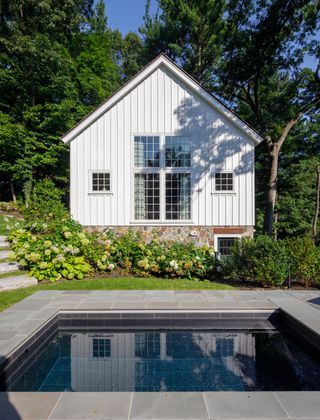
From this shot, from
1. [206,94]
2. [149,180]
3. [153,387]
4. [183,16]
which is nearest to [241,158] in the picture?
[206,94]

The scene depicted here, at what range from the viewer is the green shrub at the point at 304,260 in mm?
7973

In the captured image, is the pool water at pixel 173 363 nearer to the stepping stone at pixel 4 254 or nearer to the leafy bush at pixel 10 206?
the stepping stone at pixel 4 254

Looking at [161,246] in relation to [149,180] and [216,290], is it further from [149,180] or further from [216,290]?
[149,180]

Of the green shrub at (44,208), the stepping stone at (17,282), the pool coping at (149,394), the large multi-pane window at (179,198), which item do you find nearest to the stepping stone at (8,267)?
the stepping stone at (17,282)

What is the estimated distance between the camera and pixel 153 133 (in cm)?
1197

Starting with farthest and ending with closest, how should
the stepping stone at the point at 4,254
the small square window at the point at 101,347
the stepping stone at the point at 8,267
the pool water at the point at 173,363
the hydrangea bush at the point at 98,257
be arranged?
the stepping stone at the point at 4,254 → the hydrangea bush at the point at 98,257 → the stepping stone at the point at 8,267 → the small square window at the point at 101,347 → the pool water at the point at 173,363

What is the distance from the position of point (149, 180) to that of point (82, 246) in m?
4.13

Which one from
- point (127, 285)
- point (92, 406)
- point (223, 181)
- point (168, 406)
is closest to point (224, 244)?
point (223, 181)

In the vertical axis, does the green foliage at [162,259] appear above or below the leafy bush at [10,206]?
below

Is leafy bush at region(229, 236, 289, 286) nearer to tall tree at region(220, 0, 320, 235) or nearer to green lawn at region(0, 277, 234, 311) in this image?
green lawn at region(0, 277, 234, 311)

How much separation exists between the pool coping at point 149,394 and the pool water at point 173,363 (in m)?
0.45

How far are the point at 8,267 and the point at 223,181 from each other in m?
7.84

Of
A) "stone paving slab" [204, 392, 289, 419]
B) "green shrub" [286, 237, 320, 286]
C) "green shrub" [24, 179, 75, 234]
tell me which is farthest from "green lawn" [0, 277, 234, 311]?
"stone paving slab" [204, 392, 289, 419]

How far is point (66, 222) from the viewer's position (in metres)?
10.4
